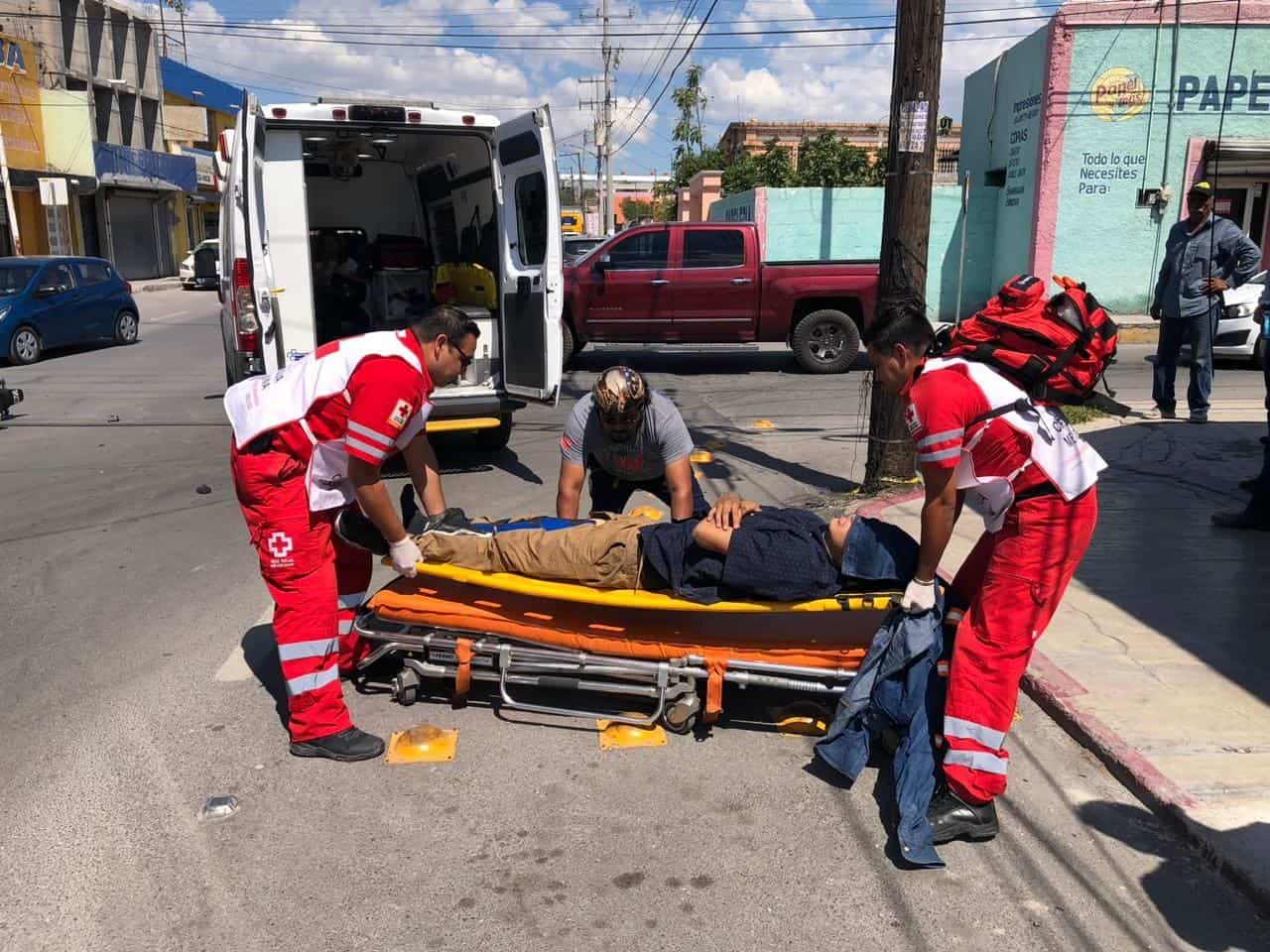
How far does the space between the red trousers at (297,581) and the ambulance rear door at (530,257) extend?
422 cm

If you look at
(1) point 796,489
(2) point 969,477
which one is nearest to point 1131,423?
(1) point 796,489

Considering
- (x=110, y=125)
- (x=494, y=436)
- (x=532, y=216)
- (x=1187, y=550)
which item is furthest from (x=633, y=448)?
(x=110, y=125)

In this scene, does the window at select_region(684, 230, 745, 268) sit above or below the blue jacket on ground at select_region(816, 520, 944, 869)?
above

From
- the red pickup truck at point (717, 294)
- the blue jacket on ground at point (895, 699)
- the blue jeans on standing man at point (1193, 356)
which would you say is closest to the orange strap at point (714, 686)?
the blue jacket on ground at point (895, 699)

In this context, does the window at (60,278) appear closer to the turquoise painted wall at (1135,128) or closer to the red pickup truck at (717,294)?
the red pickup truck at (717,294)

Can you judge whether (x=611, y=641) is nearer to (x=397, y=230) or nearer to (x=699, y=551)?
(x=699, y=551)

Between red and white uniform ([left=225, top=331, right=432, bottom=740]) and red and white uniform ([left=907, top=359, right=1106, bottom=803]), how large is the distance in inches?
78.0

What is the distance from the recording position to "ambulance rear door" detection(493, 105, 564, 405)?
767cm

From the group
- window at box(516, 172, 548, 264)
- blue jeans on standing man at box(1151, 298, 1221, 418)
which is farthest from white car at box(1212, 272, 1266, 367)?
window at box(516, 172, 548, 264)

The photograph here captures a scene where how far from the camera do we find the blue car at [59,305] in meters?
15.1

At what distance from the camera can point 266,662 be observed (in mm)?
4633

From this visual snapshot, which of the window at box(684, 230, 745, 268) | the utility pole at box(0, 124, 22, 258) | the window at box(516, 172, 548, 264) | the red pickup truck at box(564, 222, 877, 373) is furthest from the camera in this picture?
the utility pole at box(0, 124, 22, 258)

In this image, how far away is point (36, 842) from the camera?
322cm

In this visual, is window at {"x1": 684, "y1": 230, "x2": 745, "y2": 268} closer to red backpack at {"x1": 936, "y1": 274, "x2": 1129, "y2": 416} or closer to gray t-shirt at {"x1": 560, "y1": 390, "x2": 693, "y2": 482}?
gray t-shirt at {"x1": 560, "y1": 390, "x2": 693, "y2": 482}
